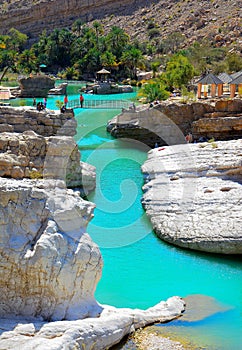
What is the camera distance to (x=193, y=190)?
18250mm

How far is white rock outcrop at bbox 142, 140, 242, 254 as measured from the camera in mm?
15182

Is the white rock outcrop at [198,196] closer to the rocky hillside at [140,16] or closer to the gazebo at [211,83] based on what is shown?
the gazebo at [211,83]

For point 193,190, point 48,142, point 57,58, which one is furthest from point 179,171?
point 57,58

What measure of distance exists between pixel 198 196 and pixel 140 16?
229ft

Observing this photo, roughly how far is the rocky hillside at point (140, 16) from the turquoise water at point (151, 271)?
44194 millimetres

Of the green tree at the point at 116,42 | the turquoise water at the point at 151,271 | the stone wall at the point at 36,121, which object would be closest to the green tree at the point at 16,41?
the green tree at the point at 116,42

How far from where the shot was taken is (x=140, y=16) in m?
82.9

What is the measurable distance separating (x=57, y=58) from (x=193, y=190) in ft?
174

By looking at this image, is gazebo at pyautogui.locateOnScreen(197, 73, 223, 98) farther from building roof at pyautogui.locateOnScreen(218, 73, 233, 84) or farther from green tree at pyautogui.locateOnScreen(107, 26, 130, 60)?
green tree at pyautogui.locateOnScreen(107, 26, 130, 60)

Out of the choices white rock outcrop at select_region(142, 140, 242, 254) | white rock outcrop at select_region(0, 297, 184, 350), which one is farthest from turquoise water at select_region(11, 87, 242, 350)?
white rock outcrop at select_region(0, 297, 184, 350)

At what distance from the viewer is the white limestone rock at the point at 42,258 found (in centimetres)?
850

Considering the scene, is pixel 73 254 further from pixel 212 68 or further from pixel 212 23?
pixel 212 23

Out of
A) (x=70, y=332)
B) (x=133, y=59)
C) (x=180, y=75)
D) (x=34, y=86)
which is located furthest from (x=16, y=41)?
(x=70, y=332)

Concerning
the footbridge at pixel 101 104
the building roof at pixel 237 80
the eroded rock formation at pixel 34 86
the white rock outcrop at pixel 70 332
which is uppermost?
the eroded rock formation at pixel 34 86
